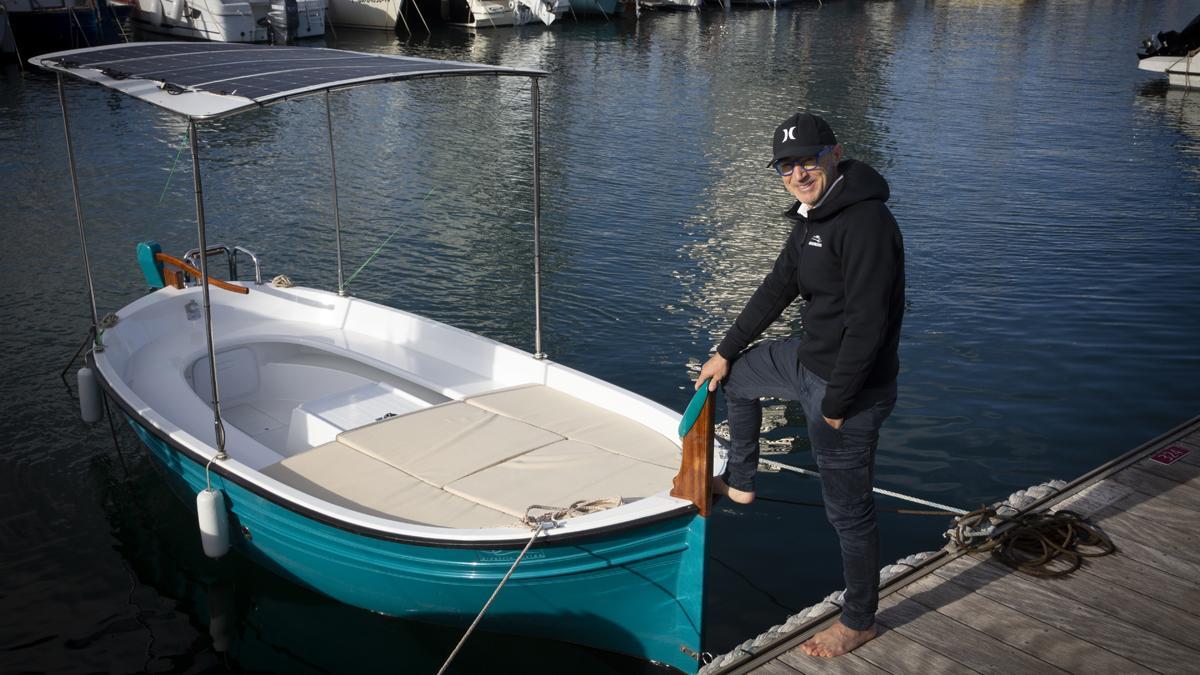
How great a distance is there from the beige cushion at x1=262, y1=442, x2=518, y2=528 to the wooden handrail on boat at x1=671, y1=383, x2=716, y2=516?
1131 millimetres

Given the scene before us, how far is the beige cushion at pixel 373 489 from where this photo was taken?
6.25 m

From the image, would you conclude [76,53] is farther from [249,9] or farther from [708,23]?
[708,23]

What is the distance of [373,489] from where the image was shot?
260 inches

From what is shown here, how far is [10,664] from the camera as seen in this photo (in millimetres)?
6793

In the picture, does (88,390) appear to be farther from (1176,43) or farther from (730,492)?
(1176,43)

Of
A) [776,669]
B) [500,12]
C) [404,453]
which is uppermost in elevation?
[500,12]

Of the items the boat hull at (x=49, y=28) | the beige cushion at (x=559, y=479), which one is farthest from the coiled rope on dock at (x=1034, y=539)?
the boat hull at (x=49, y=28)

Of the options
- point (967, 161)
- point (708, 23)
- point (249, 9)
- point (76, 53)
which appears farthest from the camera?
point (708, 23)

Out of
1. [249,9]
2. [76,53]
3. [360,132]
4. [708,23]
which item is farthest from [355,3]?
[76,53]

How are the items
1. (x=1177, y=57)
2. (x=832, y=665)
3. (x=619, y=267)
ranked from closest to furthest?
(x=832, y=665)
(x=619, y=267)
(x=1177, y=57)

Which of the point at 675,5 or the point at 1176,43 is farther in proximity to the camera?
the point at 675,5

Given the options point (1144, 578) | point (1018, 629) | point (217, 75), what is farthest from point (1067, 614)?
point (217, 75)

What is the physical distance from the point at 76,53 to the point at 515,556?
5.46m

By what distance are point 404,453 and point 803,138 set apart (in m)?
3.65
